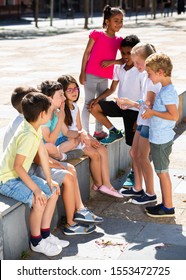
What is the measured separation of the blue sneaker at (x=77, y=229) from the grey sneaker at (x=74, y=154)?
80 centimetres

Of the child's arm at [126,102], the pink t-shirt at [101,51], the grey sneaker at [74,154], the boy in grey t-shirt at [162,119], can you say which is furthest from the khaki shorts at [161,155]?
the pink t-shirt at [101,51]

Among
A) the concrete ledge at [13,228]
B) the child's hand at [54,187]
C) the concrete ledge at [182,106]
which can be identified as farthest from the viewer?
the concrete ledge at [182,106]

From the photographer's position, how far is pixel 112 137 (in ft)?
23.0

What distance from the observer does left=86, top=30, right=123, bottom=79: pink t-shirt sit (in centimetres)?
702

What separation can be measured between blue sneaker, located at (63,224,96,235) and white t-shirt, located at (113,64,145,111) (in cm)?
165

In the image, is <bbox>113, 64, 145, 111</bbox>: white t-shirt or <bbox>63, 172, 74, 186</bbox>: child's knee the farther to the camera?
<bbox>113, 64, 145, 111</bbox>: white t-shirt

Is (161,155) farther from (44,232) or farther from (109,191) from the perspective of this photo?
(44,232)

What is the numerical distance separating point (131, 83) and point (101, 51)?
80cm

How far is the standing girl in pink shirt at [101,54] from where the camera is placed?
22.7 feet

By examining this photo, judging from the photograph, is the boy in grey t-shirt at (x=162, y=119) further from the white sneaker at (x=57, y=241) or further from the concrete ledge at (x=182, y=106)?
the concrete ledge at (x=182, y=106)

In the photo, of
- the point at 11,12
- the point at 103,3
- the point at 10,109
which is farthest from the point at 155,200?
the point at 103,3

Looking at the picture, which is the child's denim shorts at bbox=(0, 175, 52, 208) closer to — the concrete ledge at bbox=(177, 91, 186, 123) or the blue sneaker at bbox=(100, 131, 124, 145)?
the blue sneaker at bbox=(100, 131, 124, 145)

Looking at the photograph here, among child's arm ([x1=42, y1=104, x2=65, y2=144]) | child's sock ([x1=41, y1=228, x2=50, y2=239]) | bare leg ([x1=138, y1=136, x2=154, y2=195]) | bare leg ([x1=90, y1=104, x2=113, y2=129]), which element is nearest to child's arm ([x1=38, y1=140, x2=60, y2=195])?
child's sock ([x1=41, y1=228, x2=50, y2=239])

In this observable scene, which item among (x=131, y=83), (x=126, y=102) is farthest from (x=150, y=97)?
(x=131, y=83)
